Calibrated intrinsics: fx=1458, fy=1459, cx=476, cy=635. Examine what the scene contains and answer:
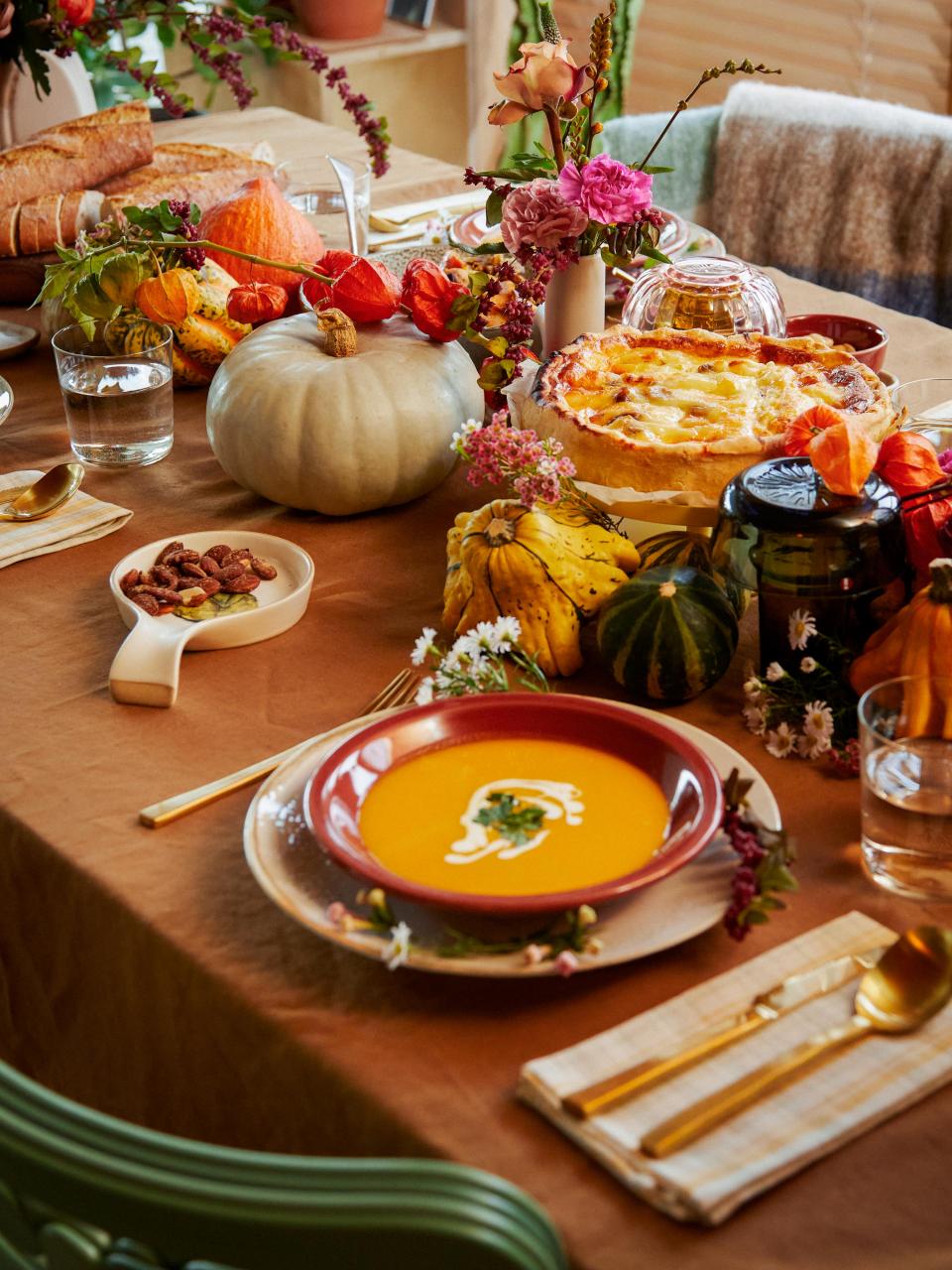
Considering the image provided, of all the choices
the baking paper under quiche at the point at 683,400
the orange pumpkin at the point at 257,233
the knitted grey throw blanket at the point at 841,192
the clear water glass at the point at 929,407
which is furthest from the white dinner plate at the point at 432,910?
the knitted grey throw blanket at the point at 841,192

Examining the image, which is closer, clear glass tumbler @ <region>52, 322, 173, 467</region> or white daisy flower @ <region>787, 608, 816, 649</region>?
white daisy flower @ <region>787, 608, 816, 649</region>

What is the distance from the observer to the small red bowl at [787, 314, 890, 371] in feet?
5.23

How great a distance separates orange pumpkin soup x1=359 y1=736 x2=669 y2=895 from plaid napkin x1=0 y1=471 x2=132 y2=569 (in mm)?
595

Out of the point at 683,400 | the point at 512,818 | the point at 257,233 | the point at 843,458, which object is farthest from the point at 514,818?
the point at 257,233

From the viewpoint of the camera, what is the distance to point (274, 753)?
3.45 feet

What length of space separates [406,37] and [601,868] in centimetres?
374

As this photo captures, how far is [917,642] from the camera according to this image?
0.97 metres

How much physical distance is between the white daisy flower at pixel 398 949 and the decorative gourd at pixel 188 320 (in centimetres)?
98

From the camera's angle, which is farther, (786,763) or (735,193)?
(735,193)

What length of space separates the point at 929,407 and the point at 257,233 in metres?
0.82

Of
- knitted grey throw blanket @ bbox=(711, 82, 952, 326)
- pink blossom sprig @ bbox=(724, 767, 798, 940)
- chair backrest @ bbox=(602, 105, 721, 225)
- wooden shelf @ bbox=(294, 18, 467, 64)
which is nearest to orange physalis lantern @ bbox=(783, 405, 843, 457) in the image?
pink blossom sprig @ bbox=(724, 767, 798, 940)

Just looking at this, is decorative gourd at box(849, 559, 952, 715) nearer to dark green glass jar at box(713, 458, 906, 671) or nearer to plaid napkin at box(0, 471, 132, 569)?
dark green glass jar at box(713, 458, 906, 671)

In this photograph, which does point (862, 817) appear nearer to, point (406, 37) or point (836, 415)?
point (836, 415)

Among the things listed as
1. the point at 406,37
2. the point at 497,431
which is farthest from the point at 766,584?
the point at 406,37
